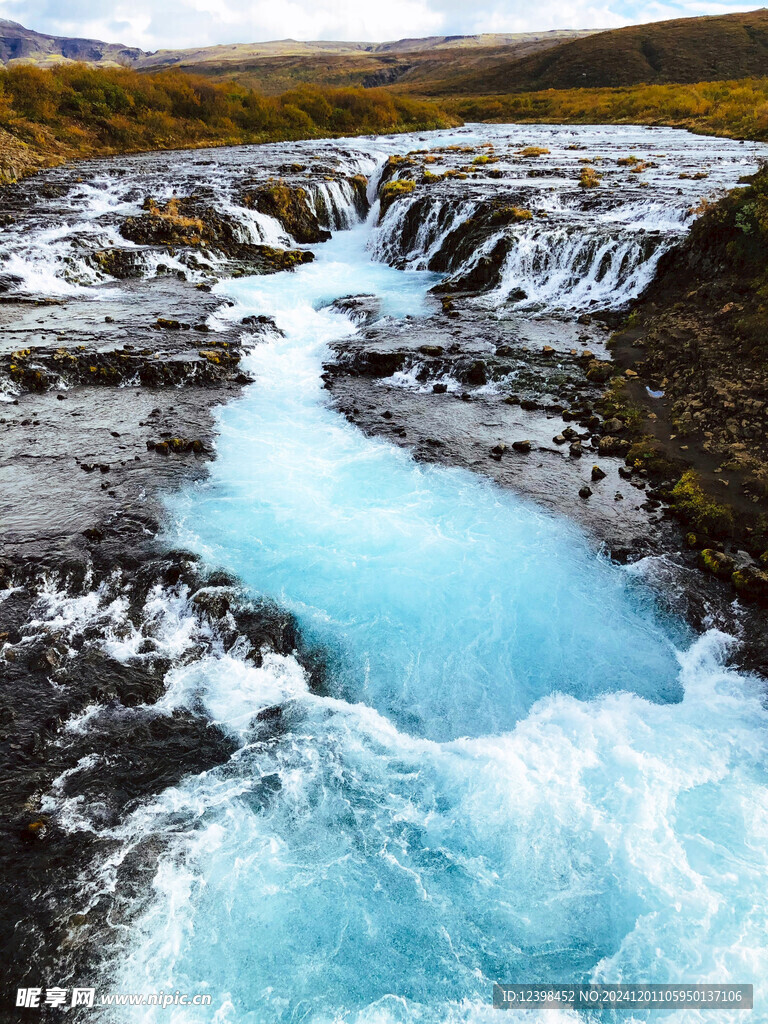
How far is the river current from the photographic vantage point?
6.76 meters

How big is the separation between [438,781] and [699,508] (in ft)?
28.9

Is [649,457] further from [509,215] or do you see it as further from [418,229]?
[418,229]

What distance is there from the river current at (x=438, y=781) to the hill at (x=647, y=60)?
113m

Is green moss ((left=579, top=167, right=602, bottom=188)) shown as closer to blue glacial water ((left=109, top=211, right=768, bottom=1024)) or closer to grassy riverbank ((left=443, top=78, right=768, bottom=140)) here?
grassy riverbank ((left=443, top=78, right=768, bottom=140))

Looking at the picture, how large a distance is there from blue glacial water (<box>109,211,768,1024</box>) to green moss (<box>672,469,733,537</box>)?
8.00 feet

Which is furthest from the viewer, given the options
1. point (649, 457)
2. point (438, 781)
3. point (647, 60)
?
point (647, 60)

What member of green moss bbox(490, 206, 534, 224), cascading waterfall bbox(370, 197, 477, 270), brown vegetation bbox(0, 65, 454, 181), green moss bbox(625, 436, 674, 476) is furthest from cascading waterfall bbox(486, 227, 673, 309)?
brown vegetation bbox(0, 65, 454, 181)

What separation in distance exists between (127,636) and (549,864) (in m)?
7.79

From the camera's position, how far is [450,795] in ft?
27.6

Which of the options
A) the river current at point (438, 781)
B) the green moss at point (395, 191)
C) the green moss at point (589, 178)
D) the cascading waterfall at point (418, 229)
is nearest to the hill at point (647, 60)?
the green moss at point (589, 178)

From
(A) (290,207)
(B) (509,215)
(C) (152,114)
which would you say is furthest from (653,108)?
(A) (290,207)

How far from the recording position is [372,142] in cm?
5547

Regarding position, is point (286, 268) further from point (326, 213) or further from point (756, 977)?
point (756, 977)

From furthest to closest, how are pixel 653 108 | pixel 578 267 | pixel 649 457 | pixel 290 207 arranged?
1. pixel 653 108
2. pixel 290 207
3. pixel 578 267
4. pixel 649 457
